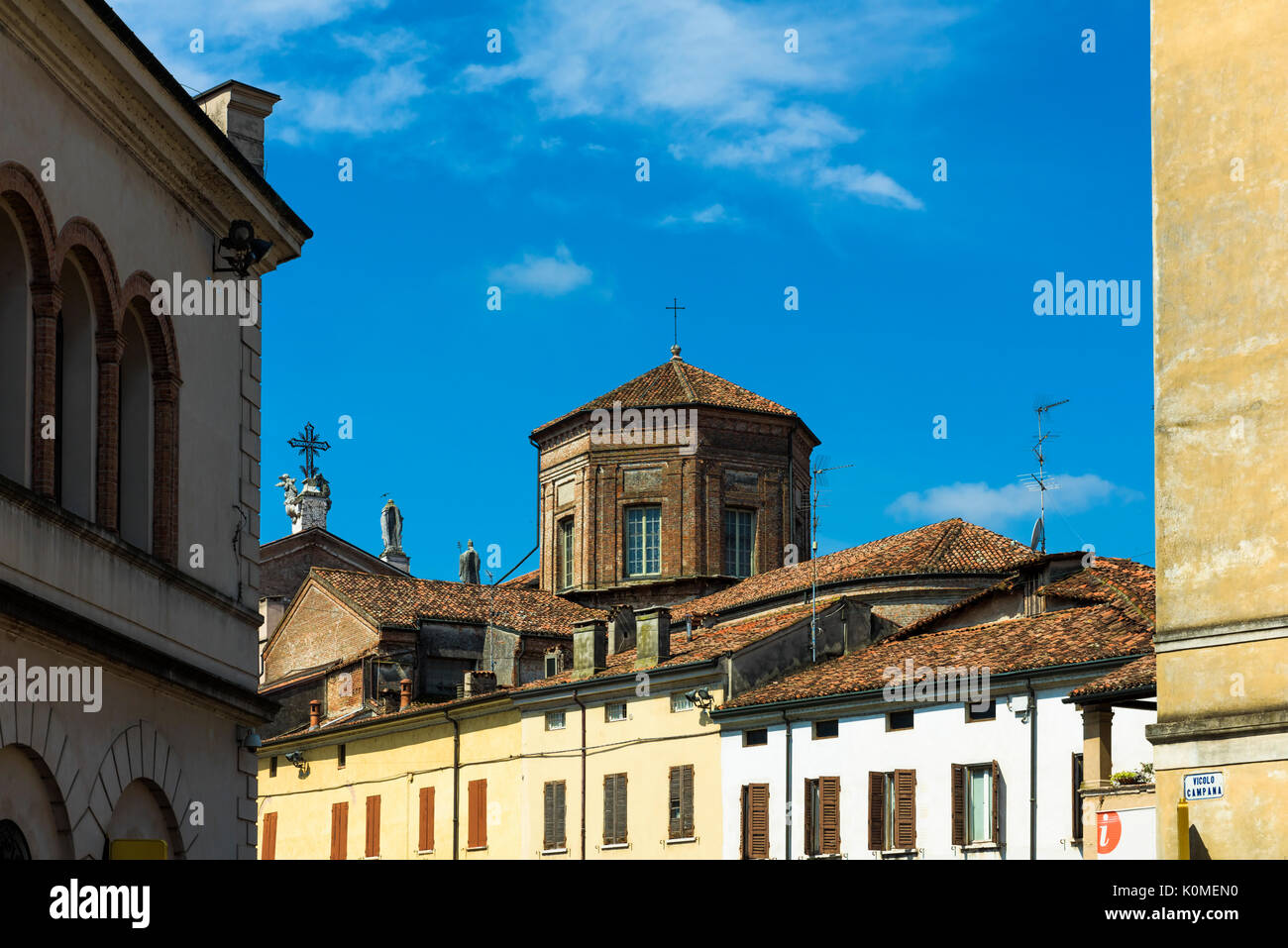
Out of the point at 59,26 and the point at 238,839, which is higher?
the point at 59,26

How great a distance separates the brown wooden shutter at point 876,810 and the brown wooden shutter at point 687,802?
17.0 feet

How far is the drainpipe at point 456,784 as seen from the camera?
44844 millimetres

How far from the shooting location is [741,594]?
51.2 m

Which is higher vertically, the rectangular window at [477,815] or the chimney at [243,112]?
the chimney at [243,112]

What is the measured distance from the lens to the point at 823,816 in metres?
37.0

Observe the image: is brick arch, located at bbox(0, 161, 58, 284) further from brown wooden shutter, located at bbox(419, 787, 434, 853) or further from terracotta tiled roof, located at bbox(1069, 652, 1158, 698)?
brown wooden shutter, located at bbox(419, 787, 434, 853)

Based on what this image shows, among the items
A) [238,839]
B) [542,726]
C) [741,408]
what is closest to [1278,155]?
[238,839]

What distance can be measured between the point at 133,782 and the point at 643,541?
44359 mm

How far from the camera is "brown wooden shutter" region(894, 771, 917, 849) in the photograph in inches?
1387

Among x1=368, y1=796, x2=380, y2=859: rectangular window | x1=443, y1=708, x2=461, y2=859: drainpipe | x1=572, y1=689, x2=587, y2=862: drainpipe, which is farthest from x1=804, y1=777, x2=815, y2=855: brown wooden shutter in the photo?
x1=368, y1=796, x2=380, y2=859: rectangular window

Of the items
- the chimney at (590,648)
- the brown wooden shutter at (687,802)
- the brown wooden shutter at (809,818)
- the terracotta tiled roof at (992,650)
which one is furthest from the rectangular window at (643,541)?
the brown wooden shutter at (809,818)

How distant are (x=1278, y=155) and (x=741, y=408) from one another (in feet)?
129

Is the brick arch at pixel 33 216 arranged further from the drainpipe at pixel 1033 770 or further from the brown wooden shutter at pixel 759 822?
the brown wooden shutter at pixel 759 822
